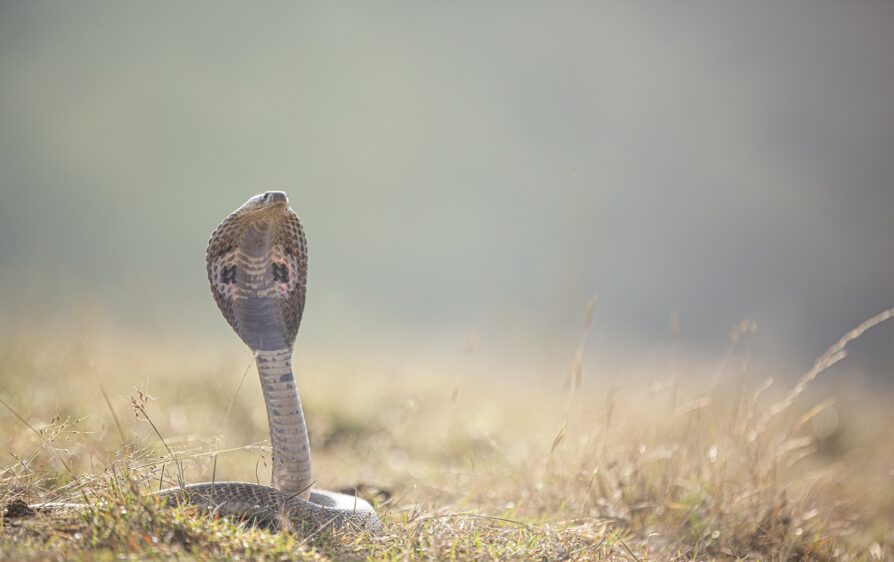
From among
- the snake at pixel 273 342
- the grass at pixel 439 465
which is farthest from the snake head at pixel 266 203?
the grass at pixel 439 465

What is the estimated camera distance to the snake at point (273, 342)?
12.1 ft

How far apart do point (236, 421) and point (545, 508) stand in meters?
3.01

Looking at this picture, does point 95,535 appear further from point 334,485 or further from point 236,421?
point 236,421

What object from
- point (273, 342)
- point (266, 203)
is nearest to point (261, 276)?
point (273, 342)

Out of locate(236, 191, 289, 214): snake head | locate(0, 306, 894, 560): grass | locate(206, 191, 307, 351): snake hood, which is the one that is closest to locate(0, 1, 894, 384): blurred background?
locate(0, 306, 894, 560): grass

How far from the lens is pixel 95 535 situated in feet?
10.3

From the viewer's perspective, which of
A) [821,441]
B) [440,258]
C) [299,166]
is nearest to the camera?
→ [821,441]

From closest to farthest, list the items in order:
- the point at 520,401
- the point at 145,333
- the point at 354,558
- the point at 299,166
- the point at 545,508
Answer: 1. the point at 354,558
2. the point at 545,508
3. the point at 520,401
4. the point at 145,333
5. the point at 299,166

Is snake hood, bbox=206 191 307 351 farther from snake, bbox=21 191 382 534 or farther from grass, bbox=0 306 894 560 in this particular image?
grass, bbox=0 306 894 560

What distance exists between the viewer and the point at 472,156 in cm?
8838

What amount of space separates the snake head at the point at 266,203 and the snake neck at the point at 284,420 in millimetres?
618

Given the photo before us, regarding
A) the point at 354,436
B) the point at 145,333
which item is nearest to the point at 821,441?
the point at 354,436

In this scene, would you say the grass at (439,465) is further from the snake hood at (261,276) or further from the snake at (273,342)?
the snake hood at (261,276)

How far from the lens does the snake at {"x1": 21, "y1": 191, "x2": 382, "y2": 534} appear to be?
12.1ft
